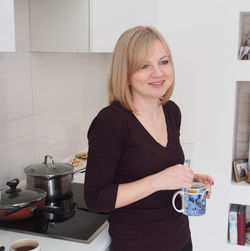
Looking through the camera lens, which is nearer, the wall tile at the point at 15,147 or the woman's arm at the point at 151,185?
the woman's arm at the point at 151,185

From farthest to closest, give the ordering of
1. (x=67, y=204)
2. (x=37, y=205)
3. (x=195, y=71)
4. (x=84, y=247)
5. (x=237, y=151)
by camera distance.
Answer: (x=237, y=151) < (x=195, y=71) < (x=67, y=204) < (x=37, y=205) < (x=84, y=247)

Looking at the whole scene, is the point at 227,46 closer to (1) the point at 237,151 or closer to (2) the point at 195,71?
(2) the point at 195,71

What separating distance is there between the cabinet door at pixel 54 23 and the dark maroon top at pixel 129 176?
0.66 metres

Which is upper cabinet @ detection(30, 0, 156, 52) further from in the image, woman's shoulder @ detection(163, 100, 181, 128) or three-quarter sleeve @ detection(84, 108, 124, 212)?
three-quarter sleeve @ detection(84, 108, 124, 212)

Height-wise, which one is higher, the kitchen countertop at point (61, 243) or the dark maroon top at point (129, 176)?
the dark maroon top at point (129, 176)

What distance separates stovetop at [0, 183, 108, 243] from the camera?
122cm

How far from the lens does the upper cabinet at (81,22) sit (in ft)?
5.65

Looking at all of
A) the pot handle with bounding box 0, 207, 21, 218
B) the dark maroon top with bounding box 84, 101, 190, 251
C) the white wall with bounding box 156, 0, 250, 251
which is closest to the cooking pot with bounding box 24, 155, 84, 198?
the pot handle with bounding box 0, 207, 21, 218

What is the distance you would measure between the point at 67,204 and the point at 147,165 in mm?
457

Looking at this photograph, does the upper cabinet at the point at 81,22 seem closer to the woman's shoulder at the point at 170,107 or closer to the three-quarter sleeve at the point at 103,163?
the woman's shoulder at the point at 170,107

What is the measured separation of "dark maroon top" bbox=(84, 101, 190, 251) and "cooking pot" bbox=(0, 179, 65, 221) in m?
0.23

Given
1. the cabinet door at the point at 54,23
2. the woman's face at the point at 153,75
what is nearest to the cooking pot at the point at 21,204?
the woman's face at the point at 153,75

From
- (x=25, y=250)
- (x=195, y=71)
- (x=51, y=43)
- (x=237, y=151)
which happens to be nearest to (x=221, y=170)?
(x=237, y=151)

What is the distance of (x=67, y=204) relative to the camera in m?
1.49
